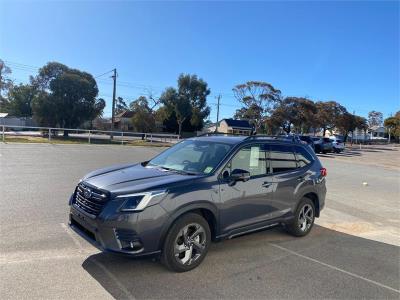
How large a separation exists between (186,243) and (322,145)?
34.5 metres

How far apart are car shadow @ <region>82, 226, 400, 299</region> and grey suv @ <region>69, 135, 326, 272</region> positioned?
0.33 metres

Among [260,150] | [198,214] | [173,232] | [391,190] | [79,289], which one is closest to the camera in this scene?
[79,289]

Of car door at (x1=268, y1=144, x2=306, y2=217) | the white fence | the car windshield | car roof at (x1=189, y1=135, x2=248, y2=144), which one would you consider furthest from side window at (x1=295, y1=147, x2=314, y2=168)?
the white fence

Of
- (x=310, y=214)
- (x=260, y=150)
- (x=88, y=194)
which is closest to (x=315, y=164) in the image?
(x=310, y=214)

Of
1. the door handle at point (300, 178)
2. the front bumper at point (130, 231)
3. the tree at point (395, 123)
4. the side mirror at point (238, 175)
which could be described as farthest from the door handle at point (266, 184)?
the tree at point (395, 123)

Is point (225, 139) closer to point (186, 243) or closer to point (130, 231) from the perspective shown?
point (186, 243)

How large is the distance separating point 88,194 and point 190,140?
7.19 feet

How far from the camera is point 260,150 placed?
5805 mm

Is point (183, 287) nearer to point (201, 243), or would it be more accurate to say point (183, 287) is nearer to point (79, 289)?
point (201, 243)

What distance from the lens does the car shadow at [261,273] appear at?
13.5 ft

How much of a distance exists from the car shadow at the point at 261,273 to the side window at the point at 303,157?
1390 mm

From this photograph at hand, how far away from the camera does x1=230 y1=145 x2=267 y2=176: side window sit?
5.32 meters

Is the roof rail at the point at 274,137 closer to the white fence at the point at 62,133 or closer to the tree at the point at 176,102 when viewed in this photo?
the white fence at the point at 62,133

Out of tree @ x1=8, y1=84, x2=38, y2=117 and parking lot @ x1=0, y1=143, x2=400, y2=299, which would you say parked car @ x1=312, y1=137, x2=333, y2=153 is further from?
tree @ x1=8, y1=84, x2=38, y2=117
